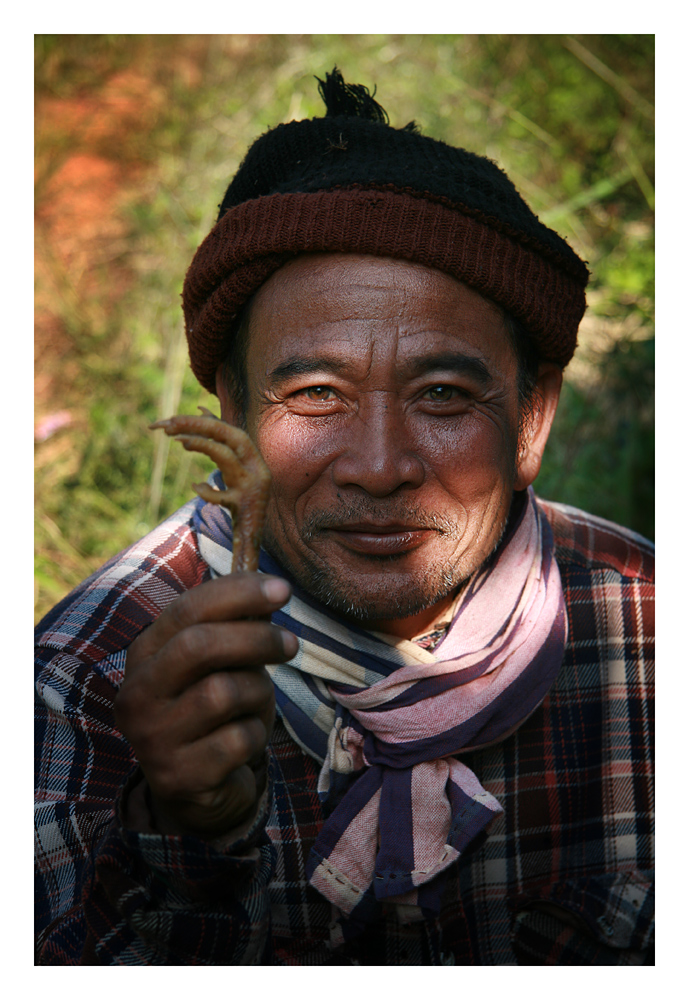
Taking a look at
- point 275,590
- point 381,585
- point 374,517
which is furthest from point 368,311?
point 275,590

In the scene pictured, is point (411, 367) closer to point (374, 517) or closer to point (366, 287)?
point (366, 287)

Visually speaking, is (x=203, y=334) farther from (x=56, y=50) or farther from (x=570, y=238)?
(x=56, y=50)

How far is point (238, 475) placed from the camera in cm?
125

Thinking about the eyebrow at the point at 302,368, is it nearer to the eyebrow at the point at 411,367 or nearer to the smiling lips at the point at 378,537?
the eyebrow at the point at 411,367

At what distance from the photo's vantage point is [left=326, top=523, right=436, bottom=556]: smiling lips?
1737 mm

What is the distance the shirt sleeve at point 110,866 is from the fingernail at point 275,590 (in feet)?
1.38

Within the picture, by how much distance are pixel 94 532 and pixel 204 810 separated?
2729 mm

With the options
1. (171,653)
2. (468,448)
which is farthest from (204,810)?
(468,448)

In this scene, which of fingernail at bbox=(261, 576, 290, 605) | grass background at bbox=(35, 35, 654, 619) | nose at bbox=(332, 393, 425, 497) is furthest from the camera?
grass background at bbox=(35, 35, 654, 619)

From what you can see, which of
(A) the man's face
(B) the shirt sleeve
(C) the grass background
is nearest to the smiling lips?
(A) the man's face

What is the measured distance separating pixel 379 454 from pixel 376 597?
0.35 meters

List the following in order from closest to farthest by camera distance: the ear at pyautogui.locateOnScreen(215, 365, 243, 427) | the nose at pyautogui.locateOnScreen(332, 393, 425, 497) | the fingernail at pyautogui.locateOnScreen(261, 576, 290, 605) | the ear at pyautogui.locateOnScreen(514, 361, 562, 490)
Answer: the fingernail at pyautogui.locateOnScreen(261, 576, 290, 605)
the nose at pyautogui.locateOnScreen(332, 393, 425, 497)
the ear at pyautogui.locateOnScreen(215, 365, 243, 427)
the ear at pyautogui.locateOnScreen(514, 361, 562, 490)

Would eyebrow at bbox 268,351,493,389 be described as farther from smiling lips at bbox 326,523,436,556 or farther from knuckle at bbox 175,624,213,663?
knuckle at bbox 175,624,213,663

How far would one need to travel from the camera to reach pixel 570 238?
434cm
